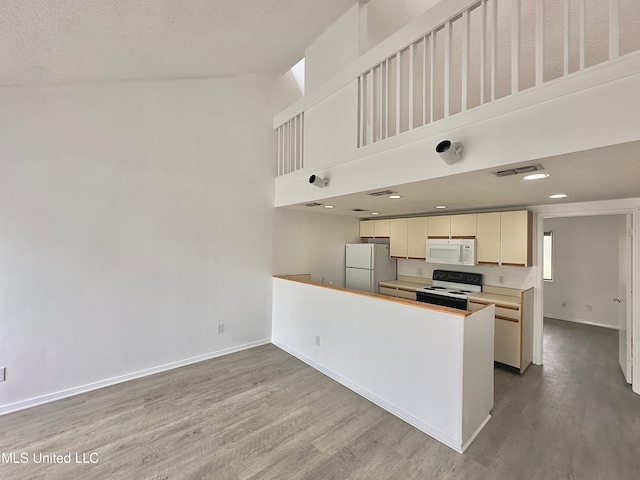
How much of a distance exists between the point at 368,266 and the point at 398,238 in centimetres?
73

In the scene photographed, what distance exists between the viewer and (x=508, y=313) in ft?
11.2

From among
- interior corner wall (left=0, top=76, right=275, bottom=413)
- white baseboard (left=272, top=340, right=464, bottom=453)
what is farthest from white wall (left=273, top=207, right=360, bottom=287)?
white baseboard (left=272, top=340, right=464, bottom=453)

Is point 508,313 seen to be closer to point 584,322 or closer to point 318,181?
point 318,181

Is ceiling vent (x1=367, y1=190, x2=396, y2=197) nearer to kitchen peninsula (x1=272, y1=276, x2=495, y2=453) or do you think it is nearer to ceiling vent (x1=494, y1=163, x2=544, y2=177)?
A: ceiling vent (x1=494, y1=163, x2=544, y2=177)

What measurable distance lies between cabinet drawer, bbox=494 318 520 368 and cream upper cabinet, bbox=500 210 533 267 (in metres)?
0.78

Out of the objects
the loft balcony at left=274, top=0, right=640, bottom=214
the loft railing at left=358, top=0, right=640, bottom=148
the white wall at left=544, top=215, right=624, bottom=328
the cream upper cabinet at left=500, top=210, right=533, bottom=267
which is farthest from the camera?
the white wall at left=544, top=215, right=624, bottom=328

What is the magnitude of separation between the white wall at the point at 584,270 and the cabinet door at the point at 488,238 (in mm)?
3236

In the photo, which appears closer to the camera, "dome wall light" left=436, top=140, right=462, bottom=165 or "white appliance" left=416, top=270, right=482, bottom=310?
"dome wall light" left=436, top=140, right=462, bottom=165

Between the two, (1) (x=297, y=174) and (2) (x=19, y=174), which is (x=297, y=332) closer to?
(1) (x=297, y=174)

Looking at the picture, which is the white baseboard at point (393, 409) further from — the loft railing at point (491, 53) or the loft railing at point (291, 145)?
the loft railing at point (291, 145)

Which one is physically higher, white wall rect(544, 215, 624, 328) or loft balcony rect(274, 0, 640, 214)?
loft balcony rect(274, 0, 640, 214)

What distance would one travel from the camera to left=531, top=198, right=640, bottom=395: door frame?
2975mm

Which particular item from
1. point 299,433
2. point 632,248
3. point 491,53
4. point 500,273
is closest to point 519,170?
point 491,53

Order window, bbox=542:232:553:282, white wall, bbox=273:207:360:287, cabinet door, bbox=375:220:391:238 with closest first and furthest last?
white wall, bbox=273:207:360:287 → cabinet door, bbox=375:220:391:238 → window, bbox=542:232:553:282
